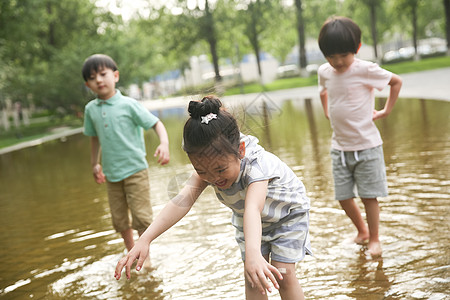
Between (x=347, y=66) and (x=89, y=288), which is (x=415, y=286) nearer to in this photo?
(x=347, y=66)

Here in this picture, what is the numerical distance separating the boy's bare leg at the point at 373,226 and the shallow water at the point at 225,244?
0.23ft

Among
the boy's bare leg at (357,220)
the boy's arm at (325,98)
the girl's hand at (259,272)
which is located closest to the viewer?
the girl's hand at (259,272)

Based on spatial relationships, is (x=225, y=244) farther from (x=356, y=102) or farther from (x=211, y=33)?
(x=211, y=33)

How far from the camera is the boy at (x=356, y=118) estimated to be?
333cm

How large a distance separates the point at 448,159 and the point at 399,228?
2.23 meters

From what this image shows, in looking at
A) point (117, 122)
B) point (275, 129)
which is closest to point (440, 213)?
point (117, 122)

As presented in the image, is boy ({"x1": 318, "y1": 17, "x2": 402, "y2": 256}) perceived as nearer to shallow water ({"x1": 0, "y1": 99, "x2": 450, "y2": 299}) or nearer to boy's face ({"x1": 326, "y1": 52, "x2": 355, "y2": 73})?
boy's face ({"x1": 326, "y1": 52, "x2": 355, "y2": 73})

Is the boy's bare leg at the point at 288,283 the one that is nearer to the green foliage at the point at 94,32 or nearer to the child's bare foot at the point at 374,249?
the child's bare foot at the point at 374,249

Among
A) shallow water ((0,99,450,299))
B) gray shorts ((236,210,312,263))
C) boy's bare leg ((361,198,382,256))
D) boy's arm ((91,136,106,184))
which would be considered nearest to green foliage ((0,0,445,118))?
shallow water ((0,99,450,299))

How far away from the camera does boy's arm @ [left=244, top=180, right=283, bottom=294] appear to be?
1815 millimetres

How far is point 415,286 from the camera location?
2.78m

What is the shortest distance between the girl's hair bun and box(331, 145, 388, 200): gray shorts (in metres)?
1.71

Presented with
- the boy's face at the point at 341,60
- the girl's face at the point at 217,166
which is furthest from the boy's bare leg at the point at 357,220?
the girl's face at the point at 217,166

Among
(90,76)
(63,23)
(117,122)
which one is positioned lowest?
(117,122)
